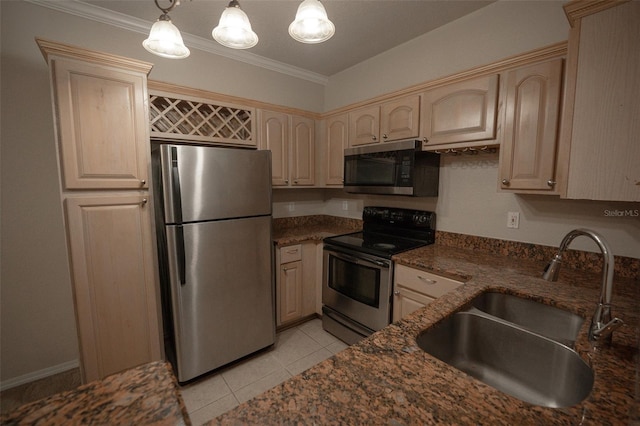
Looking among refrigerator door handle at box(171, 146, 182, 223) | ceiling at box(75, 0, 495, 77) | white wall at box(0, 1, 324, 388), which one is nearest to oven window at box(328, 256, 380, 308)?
refrigerator door handle at box(171, 146, 182, 223)

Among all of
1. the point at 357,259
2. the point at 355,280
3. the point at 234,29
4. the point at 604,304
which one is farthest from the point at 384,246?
the point at 234,29

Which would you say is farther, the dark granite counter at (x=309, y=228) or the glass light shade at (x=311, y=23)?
the dark granite counter at (x=309, y=228)

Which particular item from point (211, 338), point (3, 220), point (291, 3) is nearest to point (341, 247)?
point (211, 338)

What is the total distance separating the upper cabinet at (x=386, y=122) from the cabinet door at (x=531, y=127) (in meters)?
0.62

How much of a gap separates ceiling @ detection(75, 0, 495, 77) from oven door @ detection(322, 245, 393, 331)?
1.82 m

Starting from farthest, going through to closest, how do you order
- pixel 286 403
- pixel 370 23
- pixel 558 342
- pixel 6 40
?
1. pixel 370 23
2. pixel 6 40
3. pixel 558 342
4. pixel 286 403

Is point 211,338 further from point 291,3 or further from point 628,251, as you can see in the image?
point 628,251

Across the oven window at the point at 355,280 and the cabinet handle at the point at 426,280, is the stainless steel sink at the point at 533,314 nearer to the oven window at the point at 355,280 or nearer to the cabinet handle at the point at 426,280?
the cabinet handle at the point at 426,280

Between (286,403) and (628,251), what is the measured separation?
2.01 metres

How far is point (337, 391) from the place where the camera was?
2.07ft

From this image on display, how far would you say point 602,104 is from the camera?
1.17 metres

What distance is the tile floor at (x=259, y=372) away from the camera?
176 centimetres

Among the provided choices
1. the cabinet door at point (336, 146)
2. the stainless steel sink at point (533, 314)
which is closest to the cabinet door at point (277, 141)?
the cabinet door at point (336, 146)

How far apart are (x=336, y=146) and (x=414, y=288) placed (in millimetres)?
1596
